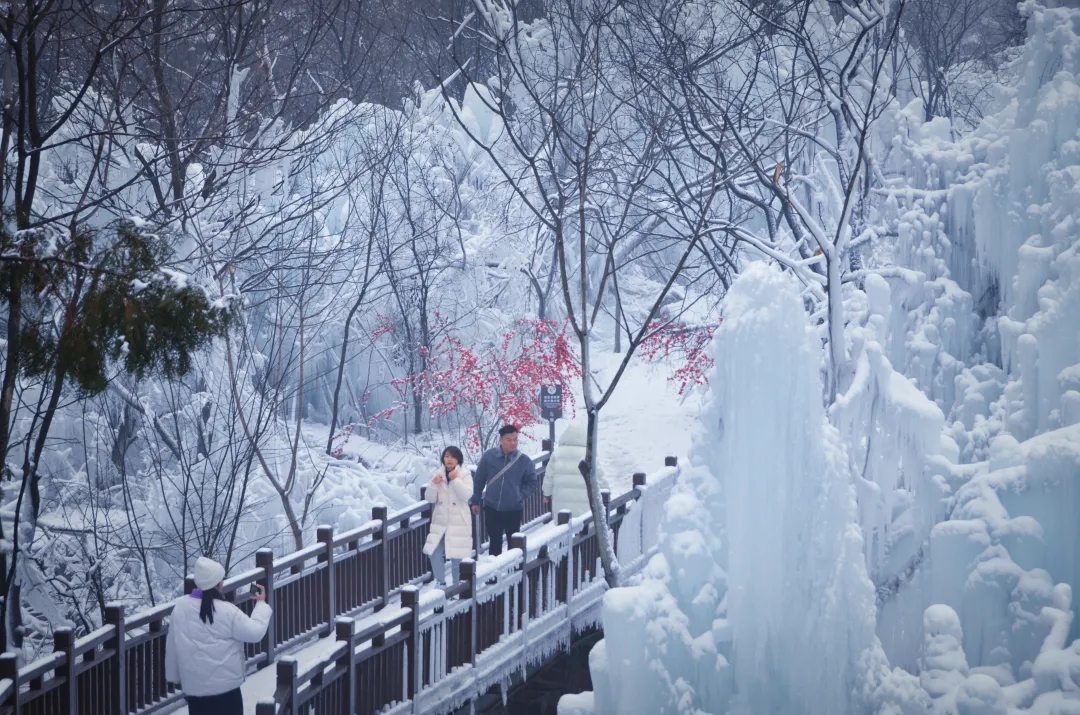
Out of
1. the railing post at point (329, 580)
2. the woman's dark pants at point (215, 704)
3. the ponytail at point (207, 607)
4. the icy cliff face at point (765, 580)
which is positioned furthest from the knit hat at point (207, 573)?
the railing post at point (329, 580)

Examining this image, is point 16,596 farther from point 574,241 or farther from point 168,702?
point 574,241

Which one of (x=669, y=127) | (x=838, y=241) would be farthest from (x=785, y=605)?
(x=669, y=127)

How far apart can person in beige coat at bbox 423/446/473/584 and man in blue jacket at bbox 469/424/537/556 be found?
0.83 ft

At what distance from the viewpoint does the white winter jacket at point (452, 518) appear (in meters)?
10.5

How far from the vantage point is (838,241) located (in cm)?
1088

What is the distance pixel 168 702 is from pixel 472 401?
11.2m

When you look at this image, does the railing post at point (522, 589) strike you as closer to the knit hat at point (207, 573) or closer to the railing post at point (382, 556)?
the railing post at point (382, 556)

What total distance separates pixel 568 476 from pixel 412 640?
4849mm

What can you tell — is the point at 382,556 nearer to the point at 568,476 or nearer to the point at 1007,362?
the point at 568,476

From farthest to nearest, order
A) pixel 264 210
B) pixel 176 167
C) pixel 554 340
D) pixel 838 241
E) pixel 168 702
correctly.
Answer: pixel 554 340
pixel 264 210
pixel 838 241
pixel 176 167
pixel 168 702

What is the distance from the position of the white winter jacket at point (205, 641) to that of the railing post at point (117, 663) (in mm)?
1001

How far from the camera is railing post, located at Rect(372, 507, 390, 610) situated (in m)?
10.3

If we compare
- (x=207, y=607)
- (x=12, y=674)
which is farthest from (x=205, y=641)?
(x=12, y=674)

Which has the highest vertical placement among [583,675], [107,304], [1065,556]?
[107,304]
